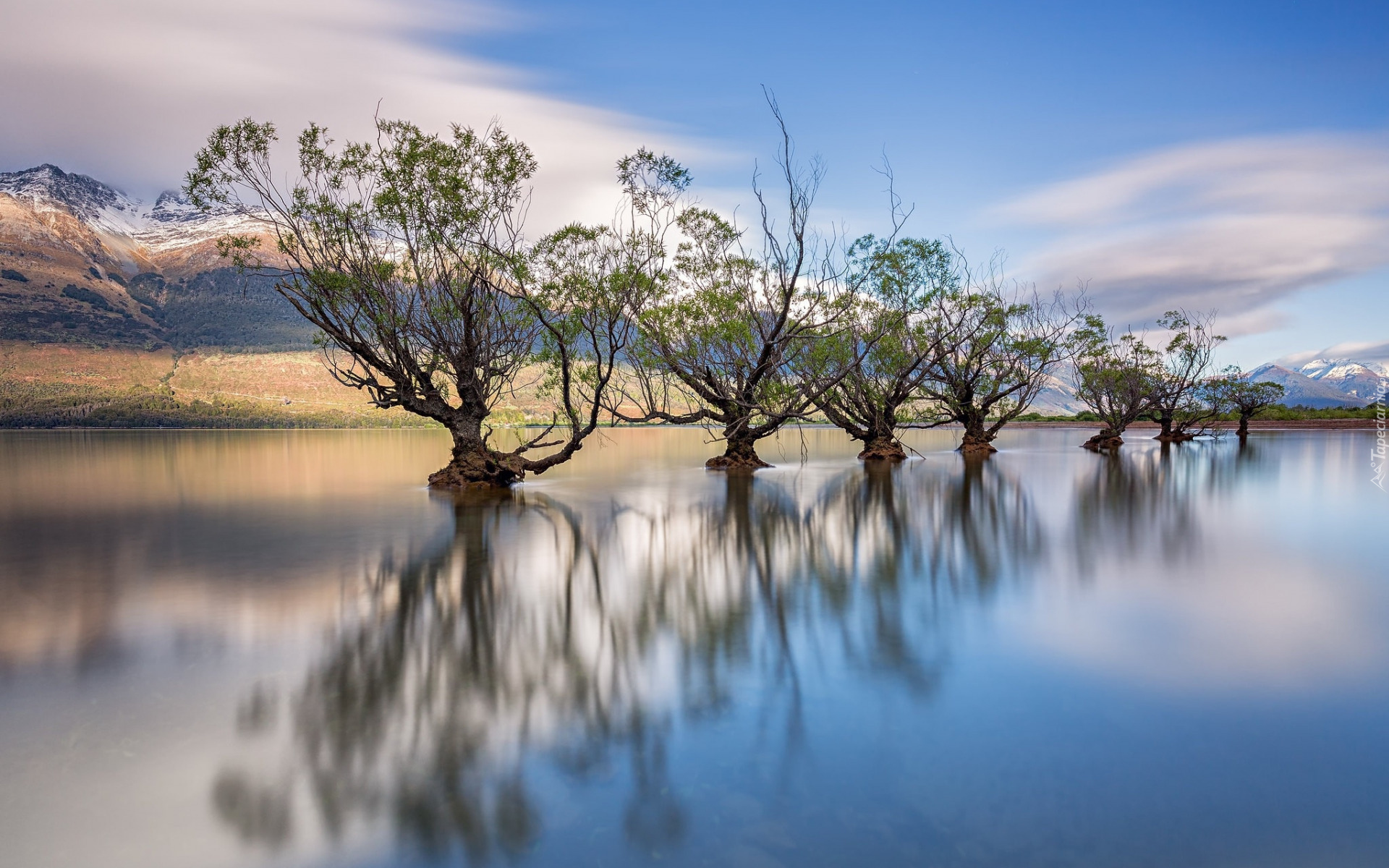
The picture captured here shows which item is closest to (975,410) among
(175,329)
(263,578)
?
(263,578)

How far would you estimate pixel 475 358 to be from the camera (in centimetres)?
1950

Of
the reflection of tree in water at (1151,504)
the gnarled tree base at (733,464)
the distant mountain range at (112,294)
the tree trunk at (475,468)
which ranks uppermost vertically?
the distant mountain range at (112,294)

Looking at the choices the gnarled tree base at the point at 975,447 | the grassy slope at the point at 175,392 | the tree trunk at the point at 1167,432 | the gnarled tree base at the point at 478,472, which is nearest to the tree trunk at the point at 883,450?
the gnarled tree base at the point at 975,447

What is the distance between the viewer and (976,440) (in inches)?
1531

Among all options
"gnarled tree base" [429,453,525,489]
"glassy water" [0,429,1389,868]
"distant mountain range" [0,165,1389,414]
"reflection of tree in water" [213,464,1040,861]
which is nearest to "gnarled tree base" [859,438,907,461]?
"gnarled tree base" [429,453,525,489]

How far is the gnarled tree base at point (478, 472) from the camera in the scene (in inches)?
825

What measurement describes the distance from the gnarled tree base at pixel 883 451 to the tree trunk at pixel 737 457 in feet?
24.4

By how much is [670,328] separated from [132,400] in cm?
10194

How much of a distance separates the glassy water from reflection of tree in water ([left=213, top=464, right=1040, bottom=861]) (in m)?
0.03

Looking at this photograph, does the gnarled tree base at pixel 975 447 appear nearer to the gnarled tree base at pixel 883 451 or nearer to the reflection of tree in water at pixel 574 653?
the gnarled tree base at pixel 883 451

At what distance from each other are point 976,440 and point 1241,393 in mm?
24662

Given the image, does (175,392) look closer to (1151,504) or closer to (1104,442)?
(1104,442)

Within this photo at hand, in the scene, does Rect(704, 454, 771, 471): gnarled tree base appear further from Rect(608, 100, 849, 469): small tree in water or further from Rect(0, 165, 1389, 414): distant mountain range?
Rect(0, 165, 1389, 414): distant mountain range

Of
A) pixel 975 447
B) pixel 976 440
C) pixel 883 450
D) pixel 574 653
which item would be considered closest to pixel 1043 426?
pixel 976 440
